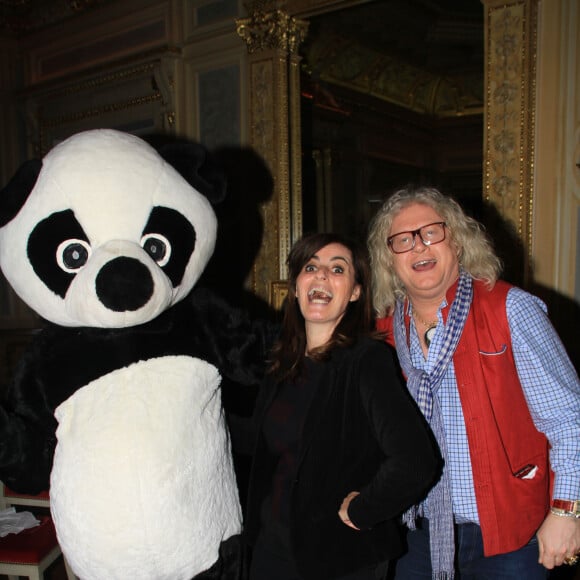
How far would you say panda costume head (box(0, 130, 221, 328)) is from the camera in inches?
50.9

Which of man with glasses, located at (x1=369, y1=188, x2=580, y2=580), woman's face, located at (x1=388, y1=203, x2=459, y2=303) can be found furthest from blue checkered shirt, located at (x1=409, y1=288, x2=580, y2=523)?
woman's face, located at (x1=388, y1=203, x2=459, y2=303)

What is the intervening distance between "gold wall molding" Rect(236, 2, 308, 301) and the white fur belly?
2.81 m

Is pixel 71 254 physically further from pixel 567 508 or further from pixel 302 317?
pixel 567 508

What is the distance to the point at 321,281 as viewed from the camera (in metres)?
1.43

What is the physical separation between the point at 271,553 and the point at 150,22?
14.8ft

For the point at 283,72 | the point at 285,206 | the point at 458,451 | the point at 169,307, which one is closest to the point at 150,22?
the point at 283,72

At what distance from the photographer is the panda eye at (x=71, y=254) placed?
135 centimetres

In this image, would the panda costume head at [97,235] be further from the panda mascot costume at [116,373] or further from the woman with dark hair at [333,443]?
the woman with dark hair at [333,443]

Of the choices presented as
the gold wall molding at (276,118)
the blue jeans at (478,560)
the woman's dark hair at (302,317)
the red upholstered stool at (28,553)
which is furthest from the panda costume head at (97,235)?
the gold wall molding at (276,118)

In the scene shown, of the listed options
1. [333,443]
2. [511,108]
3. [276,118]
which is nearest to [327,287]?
[333,443]

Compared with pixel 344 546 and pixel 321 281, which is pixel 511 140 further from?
pixel 344 546

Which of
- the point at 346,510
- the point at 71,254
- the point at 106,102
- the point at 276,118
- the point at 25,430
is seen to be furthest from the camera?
the point at 106,102

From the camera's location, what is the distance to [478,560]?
144cm

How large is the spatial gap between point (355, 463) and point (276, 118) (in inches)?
128
